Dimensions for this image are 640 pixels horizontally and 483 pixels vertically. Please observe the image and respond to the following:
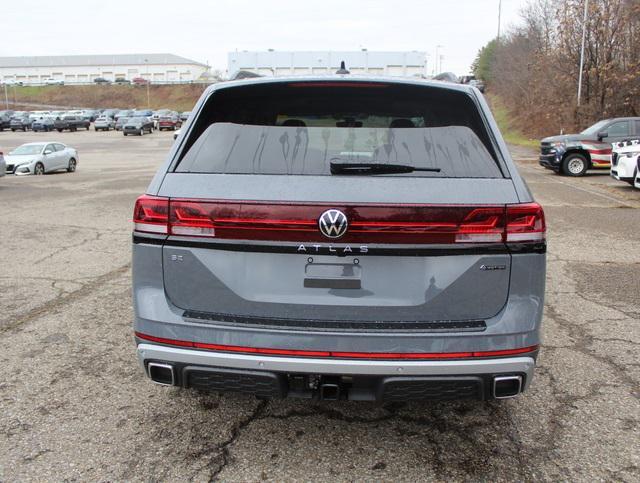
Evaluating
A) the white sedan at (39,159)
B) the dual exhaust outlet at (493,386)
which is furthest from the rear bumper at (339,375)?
the white sedan at (39,159)

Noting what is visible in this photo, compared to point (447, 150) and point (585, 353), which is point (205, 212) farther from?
point (585, 353)

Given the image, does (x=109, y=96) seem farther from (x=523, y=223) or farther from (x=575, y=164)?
(x=523, y=223)

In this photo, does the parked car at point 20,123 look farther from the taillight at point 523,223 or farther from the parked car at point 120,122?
the taillight at point 523,223

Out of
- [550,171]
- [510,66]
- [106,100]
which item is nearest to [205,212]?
[550,171]

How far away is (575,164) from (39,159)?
19.5 metres

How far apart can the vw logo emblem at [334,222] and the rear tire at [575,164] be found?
18723 millimetres

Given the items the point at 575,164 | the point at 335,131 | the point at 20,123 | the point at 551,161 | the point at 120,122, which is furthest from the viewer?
the point at 20,123

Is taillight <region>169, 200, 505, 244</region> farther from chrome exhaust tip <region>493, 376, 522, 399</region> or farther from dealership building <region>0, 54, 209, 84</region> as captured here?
dealership building <region>0, 54, 209, 84</region>

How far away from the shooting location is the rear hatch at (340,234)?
2.48 metres

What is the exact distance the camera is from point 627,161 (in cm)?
1403

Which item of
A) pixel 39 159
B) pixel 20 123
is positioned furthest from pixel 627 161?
pixel 20 123

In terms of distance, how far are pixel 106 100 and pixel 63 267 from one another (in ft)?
393

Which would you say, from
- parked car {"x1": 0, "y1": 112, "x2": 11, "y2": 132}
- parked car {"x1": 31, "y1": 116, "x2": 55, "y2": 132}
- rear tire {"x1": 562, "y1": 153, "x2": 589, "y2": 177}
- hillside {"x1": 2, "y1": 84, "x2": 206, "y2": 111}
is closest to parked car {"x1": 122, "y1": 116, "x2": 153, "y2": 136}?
parked car {"x1": 31, "y1": 116, "x2": 55, "y2": 132}

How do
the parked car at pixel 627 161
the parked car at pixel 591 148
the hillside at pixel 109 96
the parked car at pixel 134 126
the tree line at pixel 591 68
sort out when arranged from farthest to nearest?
the hillside at pixel 109 96 < the parked car at pixel 134 126 < the tree line at pixel 591 68 < the parked car at pixel 591 148 < the parked car at pixel 627 161
